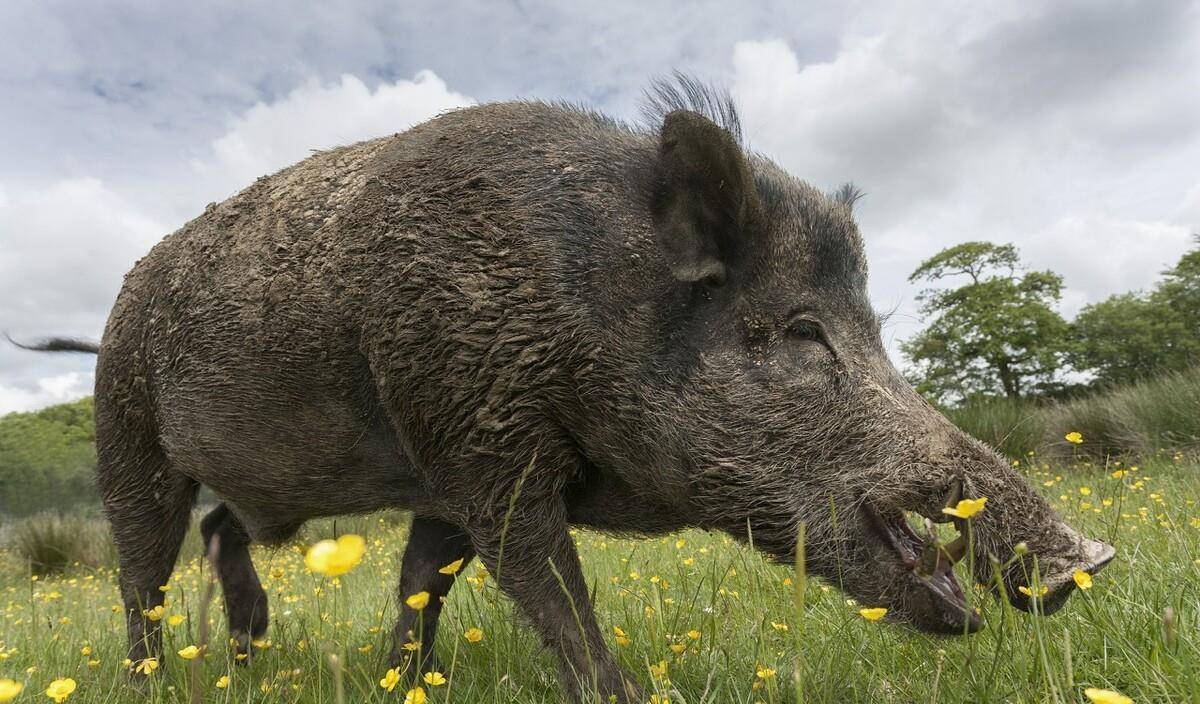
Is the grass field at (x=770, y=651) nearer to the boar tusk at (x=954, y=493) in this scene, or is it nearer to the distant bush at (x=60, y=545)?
the boar tusk at (x=954, y=493)

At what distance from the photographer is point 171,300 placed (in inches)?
132

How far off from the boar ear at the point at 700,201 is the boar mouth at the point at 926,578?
2.93ft

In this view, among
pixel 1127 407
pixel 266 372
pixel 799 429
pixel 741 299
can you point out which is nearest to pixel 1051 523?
pixel 799 429

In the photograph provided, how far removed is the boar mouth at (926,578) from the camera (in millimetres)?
2150

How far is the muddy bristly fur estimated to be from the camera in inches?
90.7

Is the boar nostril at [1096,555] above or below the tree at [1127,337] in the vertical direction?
below

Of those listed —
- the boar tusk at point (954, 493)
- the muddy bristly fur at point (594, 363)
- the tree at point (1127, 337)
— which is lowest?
the boar tusk at point (954, 493)

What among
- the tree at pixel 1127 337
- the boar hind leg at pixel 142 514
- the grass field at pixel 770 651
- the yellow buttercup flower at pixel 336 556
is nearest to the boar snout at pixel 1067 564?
the grass field at pixel 770 651

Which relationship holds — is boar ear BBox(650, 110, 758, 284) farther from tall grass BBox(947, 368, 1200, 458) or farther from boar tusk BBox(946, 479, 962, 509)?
tall grass BBox(947, 368, 1200, 458)

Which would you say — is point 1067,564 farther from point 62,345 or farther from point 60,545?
point 60,545

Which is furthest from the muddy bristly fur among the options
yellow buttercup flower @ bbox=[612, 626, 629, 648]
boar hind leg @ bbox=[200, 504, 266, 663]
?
boar hind leg @ bbox=[200, 504, 266, 663]

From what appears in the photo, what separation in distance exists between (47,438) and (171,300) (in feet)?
209

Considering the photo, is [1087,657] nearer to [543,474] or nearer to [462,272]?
[543,474]

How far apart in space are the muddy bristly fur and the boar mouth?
0.04 feet
